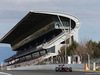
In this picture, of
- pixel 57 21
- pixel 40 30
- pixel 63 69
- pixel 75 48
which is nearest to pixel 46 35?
pixel 40 30

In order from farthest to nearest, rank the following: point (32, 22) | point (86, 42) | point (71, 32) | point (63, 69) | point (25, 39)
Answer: point (25, 39)
point (32, 22)
point (71, 32)
point (86, 42)
point (63, 69)

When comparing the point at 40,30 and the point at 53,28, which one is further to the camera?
the point at 40,30

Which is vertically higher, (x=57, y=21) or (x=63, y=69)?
(x=57, y=21)

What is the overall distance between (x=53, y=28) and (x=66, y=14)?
6.30 metres

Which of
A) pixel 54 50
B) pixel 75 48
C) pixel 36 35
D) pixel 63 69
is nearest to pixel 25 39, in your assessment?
pixel 36 35

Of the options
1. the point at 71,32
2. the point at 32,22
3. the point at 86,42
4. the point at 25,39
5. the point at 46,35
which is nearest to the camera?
the point at 86,42

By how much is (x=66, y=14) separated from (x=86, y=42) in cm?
918

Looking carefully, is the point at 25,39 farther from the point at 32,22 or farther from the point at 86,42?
the point at 86,42

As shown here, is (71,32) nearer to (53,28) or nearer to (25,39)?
(53,28)

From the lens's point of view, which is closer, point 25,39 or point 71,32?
point 71,32

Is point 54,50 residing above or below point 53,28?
below

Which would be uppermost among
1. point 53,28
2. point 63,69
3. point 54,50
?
point 53,28

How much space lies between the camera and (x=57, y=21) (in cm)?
8281

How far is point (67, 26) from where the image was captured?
8412 cm
